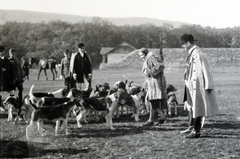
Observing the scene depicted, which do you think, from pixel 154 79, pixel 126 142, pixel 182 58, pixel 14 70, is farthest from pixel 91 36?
pixel 126 142

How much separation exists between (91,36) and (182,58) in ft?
22.1

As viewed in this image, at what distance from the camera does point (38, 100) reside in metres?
6.93

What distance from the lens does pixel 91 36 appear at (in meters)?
19.2

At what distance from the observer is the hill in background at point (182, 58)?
A: 13240mm

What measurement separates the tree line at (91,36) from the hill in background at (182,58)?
0.35 metres

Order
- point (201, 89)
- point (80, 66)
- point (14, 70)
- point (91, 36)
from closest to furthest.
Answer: point (201, 89) < point (14, 70) < point (80, 66) < point (91, 36)

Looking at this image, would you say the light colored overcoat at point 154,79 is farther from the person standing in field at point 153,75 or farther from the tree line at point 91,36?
the tree line at point 91,36

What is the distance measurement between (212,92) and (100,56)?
796 inches

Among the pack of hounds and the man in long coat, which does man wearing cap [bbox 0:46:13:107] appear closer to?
the man in long coat

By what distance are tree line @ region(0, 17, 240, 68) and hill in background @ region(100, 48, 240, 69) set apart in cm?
35

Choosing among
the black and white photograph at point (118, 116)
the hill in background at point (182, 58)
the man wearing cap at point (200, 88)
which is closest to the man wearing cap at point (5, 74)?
the black and white photograph at point (118, 116)

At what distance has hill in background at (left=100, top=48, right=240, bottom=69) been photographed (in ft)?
43.4

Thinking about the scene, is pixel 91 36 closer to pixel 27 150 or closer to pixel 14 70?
pixel 14 70

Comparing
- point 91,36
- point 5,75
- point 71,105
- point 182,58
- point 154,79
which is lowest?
point 71,105
